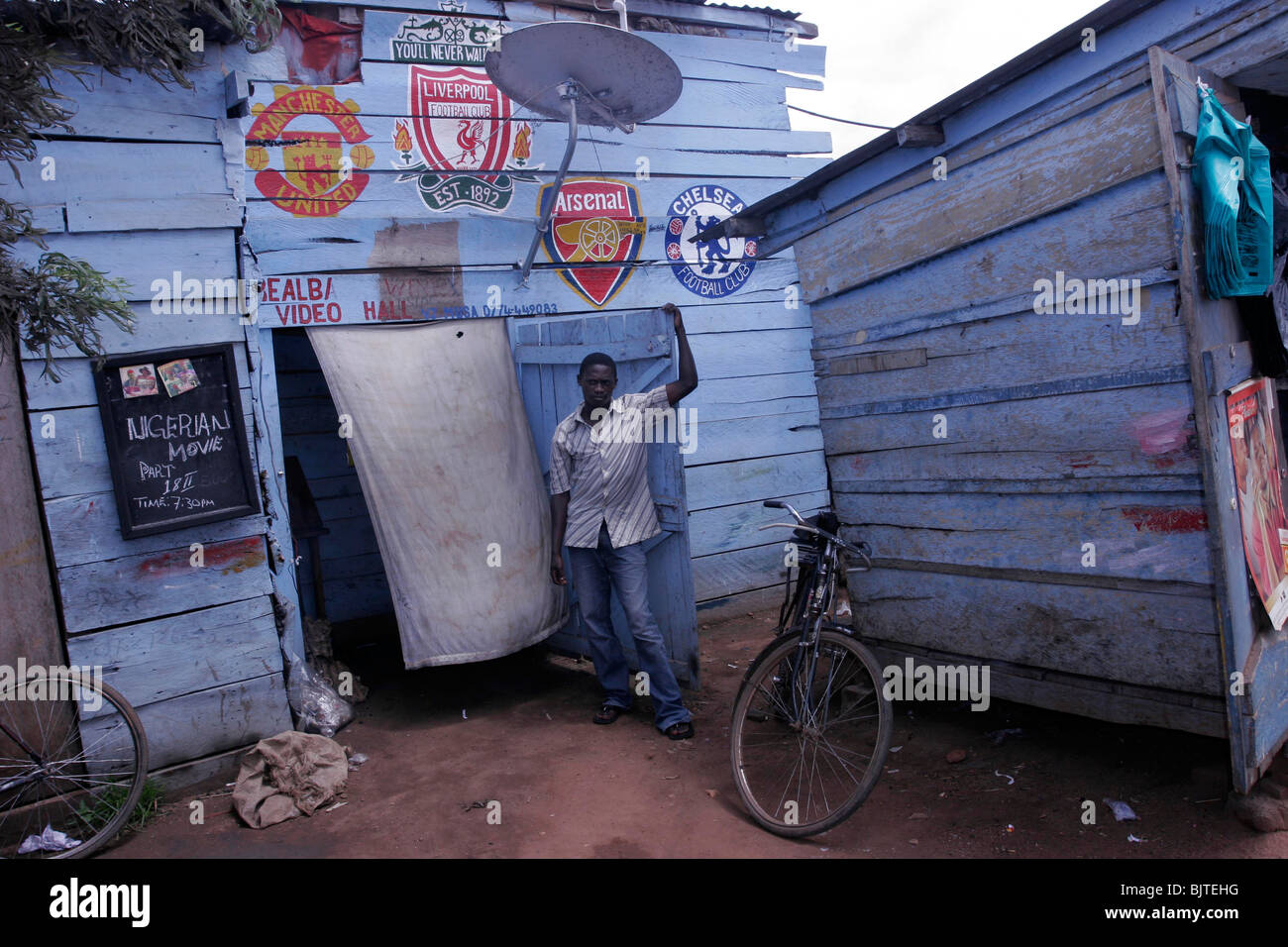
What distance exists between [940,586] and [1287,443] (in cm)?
319

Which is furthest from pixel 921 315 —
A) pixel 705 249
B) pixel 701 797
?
pixel 705 249

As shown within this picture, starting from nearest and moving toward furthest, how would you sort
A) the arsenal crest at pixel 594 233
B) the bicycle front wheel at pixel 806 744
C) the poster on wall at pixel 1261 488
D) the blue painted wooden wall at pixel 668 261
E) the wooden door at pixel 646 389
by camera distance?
the poster on wall at pixel 1261 488 < the bicycle front wheel at pixel 806 744 < the wooden door at pixel 646 389 < the blue painted wooden wall at pixel 668 261 < the arsenal crest at pixel 594 233

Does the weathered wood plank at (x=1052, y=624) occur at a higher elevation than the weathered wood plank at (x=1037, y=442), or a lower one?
lower

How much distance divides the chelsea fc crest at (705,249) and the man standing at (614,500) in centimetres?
207

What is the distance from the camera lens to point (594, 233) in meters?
6.49

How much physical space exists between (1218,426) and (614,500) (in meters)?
2.90

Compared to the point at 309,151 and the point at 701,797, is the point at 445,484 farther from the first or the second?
the point at 701,797

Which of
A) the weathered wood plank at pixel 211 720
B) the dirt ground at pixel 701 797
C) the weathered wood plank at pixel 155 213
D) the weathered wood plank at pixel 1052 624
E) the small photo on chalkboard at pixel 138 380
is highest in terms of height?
the weathered wood plank at pixel 155 213

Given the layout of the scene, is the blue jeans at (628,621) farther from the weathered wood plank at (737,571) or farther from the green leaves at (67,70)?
the green leaves at (67,70)

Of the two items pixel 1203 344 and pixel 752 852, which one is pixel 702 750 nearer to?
pixel 752 852

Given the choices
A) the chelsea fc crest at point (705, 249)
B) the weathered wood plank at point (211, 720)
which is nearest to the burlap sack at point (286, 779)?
the weathered wood plank at point (211, 720)

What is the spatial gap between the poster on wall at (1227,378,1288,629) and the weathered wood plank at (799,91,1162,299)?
3.26 feet

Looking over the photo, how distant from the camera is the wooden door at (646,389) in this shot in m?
5.08

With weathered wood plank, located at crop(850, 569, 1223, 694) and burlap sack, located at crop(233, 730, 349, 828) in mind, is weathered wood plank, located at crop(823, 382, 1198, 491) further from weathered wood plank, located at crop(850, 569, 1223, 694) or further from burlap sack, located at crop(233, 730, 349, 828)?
burlap sack, located at crop(233, 730, 349, 828)
